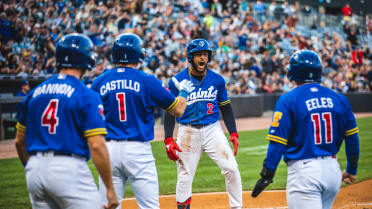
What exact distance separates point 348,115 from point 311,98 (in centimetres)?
39

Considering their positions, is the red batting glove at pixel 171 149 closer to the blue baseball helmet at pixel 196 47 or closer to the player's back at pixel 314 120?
the blue baseball helmet at pixel 196 47

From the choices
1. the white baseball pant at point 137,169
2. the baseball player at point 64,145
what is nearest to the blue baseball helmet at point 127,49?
the white baseball pant at point 137,169

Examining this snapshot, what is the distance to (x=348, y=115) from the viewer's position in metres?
3.78

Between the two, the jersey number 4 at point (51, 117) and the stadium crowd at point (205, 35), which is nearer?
the jersey number 4 at point (51, 117)

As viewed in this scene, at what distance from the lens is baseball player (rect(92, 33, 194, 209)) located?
4090 millimetres

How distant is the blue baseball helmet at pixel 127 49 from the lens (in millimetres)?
4289

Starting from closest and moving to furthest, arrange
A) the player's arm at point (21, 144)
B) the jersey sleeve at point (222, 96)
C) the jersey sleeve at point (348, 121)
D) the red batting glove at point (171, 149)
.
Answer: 1. the player's arm at point (21, 144)
2. the jersey sleeve at point (348, 121)
3. the red batting glove at point (171, 149)
4. the jersey sleeve at point (222, 96)

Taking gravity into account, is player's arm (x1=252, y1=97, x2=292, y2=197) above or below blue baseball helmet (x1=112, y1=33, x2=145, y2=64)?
below

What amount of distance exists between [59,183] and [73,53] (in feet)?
3.31

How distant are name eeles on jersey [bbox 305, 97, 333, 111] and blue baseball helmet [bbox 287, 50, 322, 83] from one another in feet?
0.76

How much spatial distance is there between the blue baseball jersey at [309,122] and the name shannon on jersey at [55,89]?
5.66 feet

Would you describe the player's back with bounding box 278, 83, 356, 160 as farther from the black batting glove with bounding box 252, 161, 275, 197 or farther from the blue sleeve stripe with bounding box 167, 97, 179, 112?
the blue sleeve stripe with bounding box 167, 97, 179, 112

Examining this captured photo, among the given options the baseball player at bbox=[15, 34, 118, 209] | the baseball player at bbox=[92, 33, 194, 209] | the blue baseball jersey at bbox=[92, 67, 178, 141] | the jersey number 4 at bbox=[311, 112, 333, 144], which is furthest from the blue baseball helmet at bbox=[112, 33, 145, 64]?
the jersey number 4 at bbox=[311, 112, 333, 144]

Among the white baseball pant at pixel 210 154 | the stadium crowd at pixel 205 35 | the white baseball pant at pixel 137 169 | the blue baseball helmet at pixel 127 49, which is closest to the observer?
the white baseball pant at pixel 137 169
